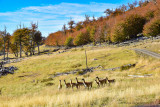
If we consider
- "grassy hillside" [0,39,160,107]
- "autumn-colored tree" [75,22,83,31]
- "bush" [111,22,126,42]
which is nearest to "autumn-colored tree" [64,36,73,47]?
"autumn-colored tree" [75,22,83,31]

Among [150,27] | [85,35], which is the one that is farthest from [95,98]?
[85,35]

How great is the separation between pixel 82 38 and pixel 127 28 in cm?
3261

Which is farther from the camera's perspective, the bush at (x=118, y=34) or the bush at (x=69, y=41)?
the bush at (x=69, y=41)

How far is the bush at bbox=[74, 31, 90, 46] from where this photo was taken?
92.2m

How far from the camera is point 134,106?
20.1ft

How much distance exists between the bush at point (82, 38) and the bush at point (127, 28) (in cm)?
2742

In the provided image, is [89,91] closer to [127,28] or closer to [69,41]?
[127,28]

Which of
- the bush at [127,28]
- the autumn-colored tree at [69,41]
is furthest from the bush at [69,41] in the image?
the bush at [127,28]

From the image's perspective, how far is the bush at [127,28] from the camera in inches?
2638

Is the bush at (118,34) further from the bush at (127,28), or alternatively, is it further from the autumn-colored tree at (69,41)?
the autumn-colored tree at (69,41)

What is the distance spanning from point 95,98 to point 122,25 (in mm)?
66472

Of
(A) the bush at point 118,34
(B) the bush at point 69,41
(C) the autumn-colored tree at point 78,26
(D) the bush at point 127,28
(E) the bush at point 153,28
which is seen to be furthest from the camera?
(C) the autumn-colored tree at point 78,26

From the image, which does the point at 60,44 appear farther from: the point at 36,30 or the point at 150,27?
the point at 150,27

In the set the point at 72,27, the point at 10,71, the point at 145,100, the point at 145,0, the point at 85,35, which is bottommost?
the point at 10,71
